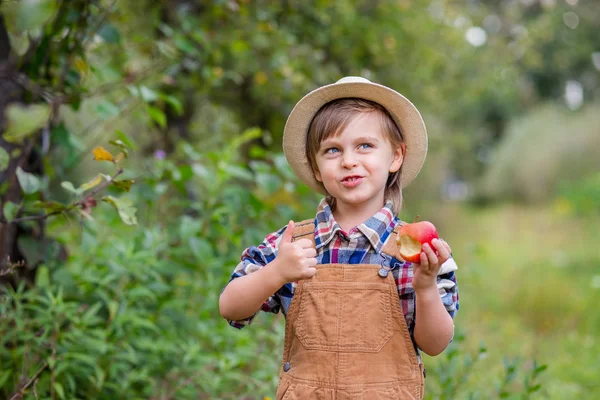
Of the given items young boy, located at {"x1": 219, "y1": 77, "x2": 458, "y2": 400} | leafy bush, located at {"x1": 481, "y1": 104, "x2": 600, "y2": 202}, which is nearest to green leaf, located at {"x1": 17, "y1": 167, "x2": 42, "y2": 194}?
young boy, located at {"x1": 219, "y1": 77, "x2": 458, "y2": 400}

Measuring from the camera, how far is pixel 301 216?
394 centimetres

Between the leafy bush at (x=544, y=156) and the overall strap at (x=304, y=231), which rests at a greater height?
the leafy bush at (x=544, y=156)

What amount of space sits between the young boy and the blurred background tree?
57cm

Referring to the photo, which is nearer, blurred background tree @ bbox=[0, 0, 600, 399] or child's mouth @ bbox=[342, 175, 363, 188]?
child's mouth @ bbox=[342, 175, 363, 188]

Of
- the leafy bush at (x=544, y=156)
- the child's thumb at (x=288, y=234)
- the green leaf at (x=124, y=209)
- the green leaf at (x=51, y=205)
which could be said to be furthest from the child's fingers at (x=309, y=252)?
the leafy bush at (x=544, y=156)

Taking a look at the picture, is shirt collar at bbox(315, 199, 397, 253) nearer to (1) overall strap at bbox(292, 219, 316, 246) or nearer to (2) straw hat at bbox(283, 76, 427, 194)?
(1) overall strap at bbox(292, 219, 316, 246)

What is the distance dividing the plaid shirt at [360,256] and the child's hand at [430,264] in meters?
0.11

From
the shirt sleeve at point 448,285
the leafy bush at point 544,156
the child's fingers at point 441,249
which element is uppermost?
the leafy bush at point 544,156

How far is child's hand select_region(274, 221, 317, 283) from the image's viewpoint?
1579 millimetres

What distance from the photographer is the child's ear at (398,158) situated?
73.6 inches

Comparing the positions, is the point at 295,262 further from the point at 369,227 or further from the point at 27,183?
the point at 27,183

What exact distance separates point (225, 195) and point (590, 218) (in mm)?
8739

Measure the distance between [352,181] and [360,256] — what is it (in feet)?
0.61

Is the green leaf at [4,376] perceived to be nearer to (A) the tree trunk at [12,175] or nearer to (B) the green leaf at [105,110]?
(A) the tree trunk at [12,175]
